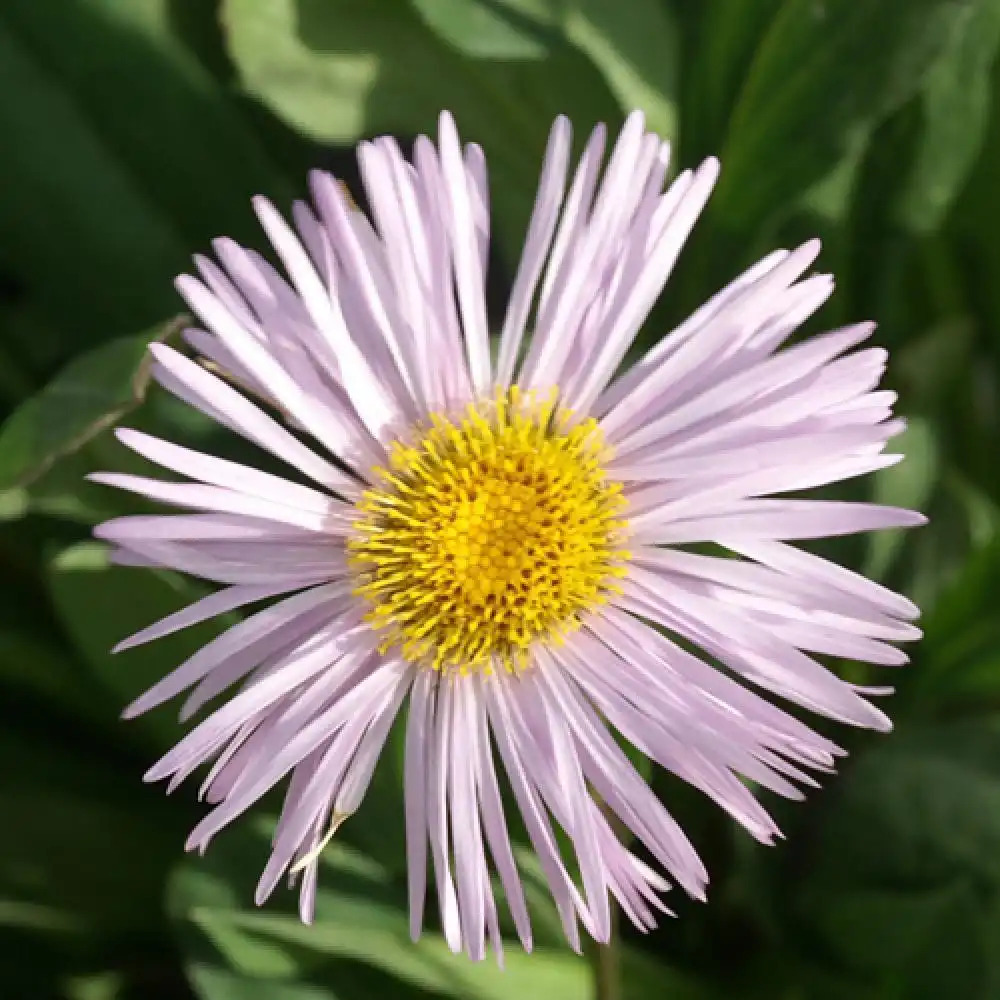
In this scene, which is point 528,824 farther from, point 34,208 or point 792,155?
point 34,208

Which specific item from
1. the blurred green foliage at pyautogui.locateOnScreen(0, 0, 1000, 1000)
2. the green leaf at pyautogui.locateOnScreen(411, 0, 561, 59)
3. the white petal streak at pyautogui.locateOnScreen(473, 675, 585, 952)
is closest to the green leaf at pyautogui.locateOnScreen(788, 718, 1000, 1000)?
the blurred green foliage at pyautogui.locateOnScreen(0, 0, 1000, 1000)

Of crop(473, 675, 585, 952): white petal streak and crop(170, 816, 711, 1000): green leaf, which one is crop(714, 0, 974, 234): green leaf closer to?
crop(473, 675, 585, 952): white petal streak

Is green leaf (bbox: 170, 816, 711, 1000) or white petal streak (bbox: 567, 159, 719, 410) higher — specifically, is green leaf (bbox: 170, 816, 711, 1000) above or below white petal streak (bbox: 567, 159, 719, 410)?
below

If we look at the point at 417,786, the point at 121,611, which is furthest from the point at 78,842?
the point at 417,786

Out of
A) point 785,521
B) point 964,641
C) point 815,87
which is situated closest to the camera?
point 785,521

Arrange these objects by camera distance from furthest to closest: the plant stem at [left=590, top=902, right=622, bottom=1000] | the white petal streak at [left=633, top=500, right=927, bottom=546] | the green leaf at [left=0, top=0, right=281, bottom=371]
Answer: the green leaf at [left=0, top=0, right=281, bottom=371]
the plant stem at [left=590, top=902, right=622, bottom=1000]
the white petal streak at [left=633, top=500, right=927, bottom=546]

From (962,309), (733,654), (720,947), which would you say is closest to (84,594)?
(733,654)

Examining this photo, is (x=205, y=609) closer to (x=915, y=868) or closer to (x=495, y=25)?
(x=495, y=25)
